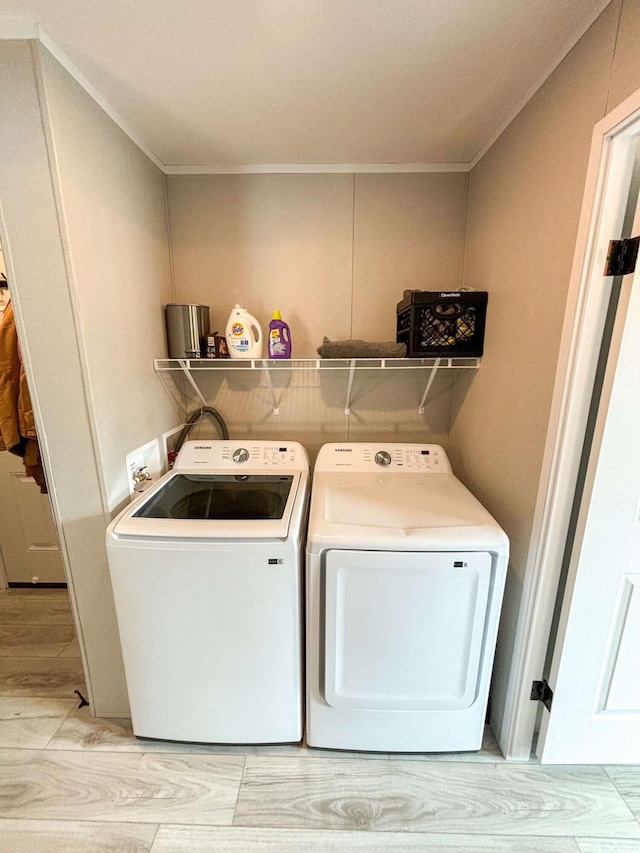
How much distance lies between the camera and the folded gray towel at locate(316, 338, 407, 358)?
1.62 m

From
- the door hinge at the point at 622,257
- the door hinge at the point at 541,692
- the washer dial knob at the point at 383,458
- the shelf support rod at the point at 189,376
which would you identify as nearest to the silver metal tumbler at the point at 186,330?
the shelf support rod at the point at 189,376

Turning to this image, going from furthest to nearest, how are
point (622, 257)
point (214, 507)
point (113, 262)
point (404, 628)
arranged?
point (214, 507) → point (113, 262) → point (404, 628) → point (622, 257)

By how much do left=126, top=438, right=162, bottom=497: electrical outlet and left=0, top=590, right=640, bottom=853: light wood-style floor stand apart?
0.98 metres

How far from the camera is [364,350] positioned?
1631mm

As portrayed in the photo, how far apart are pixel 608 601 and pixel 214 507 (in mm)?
1420

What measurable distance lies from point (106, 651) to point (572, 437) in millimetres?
1855

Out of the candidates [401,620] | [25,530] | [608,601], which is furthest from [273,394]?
[25,530]

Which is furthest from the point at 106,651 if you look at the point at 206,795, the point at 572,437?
the point at 572,437

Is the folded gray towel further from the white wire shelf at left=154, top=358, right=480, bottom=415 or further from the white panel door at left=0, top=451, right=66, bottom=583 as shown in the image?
the white panel door at left=0, top=451, right=66, bottom=583

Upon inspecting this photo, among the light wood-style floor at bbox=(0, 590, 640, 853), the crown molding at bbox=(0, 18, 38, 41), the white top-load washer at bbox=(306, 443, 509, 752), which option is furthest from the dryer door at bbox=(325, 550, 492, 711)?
the crown molding at bbox=(0, 18, 38, 41)

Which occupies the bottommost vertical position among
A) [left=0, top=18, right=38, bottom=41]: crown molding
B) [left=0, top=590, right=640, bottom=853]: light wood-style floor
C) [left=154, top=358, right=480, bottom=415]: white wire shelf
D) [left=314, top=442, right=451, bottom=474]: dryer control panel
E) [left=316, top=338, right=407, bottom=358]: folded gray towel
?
[left=0, top=590, right=640, bottom=853]: light wood-style floor

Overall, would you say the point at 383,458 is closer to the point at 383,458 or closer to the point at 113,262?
the point at 383,458

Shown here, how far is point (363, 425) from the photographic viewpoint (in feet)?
6.56

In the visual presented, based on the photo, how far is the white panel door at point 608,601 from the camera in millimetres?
1004
